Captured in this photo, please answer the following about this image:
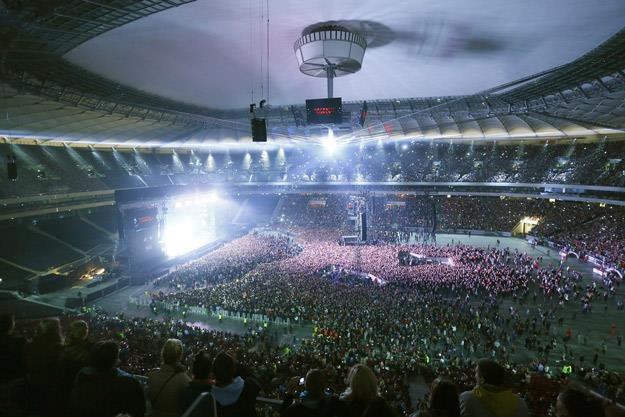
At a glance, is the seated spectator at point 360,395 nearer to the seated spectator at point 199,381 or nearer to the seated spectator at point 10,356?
the seated spectator at point 199,381

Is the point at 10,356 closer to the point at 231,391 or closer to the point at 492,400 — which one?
the point at 231,391

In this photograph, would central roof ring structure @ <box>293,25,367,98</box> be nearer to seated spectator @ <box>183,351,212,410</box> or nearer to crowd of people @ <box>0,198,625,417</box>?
crowd of people @ <box>0,198,625,417</box>

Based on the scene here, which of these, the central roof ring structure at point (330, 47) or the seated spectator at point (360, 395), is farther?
the central roof ring structure at point (330, 47)

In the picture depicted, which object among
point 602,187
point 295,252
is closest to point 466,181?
point 602,187

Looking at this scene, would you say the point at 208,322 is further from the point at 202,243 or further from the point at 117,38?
the point at 202,243

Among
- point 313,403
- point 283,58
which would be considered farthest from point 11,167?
point 313,403

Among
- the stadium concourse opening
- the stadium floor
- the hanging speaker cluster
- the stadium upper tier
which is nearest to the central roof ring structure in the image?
the stadium concourse opening

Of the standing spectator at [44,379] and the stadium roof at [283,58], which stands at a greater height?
the stadium roof at [283,58]

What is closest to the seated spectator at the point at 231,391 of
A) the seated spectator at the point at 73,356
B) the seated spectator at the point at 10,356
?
the seated spectator at the point at 73,356
